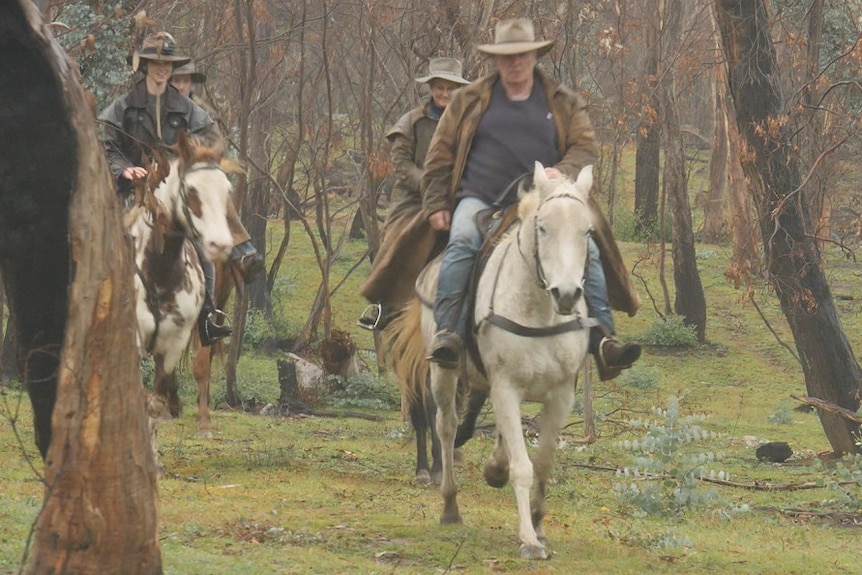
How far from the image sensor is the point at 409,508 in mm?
9883

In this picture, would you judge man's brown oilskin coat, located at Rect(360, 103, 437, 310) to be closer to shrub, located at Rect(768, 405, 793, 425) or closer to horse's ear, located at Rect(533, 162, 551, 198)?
horse's ear, located at Rect(533, 162, 551, 198)

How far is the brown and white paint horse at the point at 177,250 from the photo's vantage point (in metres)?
10.2

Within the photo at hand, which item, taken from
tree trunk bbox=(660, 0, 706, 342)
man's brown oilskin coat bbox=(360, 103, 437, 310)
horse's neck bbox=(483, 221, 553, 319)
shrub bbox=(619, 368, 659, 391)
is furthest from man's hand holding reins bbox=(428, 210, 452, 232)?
tree trunk bbox=(660, 0, 706, 342)

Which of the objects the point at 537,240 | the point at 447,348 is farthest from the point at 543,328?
the point at 447,348

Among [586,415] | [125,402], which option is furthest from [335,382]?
[125,402]

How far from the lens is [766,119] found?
13.6m

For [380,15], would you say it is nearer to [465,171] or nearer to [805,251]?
[805,251]

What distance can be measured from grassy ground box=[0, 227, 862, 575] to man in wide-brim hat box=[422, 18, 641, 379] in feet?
4.32

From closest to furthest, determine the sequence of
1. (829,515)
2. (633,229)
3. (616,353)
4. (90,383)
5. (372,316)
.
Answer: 1. (90,383)
2. (616,353)
3. (829,515)
4. (372,316)
5. (633,229)

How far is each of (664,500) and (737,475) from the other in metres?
3.55

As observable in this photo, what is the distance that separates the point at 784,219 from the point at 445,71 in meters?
3.82

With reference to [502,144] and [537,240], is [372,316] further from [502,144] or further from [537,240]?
[537,240]

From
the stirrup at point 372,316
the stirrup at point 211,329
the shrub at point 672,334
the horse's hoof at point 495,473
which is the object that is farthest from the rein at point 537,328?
the shrub at point 672,334

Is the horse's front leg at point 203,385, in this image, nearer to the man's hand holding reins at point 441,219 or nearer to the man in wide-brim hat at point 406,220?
the man in wide-brim hat at point 406,220
